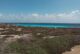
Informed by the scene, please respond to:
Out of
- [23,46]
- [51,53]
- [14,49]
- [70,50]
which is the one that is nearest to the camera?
[14,49]

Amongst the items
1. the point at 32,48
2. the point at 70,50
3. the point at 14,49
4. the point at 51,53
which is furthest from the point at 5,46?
the point at 70,50

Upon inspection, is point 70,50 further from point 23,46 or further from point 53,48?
point 23,46

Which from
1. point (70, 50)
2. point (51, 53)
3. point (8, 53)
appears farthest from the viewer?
point (70, 50)

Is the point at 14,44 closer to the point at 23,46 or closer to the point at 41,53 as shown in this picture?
the point at 23,46

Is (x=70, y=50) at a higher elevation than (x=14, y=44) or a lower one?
lower

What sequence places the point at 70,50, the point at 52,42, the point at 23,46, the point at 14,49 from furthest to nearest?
1. the point at 70,50
2. the point at 52,42
3. the point at 23,46
4. the point at 14,49

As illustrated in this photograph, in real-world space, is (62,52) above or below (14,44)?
below

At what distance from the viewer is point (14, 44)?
11273 millimetres

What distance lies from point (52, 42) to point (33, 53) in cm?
412

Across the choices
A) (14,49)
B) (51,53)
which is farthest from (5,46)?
(51,53)

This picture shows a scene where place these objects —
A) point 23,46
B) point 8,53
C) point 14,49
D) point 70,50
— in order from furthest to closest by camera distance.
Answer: point 70,50 → point 23,46 → point 14,49 → point 8,53

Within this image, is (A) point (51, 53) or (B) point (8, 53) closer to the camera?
(B) point (8, 53)

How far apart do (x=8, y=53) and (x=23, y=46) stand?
155cm

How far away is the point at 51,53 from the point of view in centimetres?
1335
